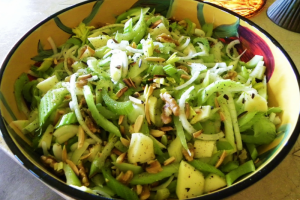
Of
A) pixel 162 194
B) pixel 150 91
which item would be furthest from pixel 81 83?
pixel 162 194

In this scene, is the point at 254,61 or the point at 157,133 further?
the point at 254,61

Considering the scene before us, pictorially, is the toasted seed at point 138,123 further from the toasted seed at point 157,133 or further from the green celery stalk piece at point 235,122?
the green celery stalk piece at point 235,122

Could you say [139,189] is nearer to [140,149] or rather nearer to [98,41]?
[140,149]

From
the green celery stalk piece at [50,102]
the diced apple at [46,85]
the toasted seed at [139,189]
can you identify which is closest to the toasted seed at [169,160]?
the toasted seed at [139,189]

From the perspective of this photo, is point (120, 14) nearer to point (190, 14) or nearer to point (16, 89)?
point (190, 14)

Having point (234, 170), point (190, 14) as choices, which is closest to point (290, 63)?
point (234, 170)

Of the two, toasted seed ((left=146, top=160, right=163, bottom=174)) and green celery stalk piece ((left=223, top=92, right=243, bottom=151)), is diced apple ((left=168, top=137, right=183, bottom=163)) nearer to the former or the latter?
toasted seed ((left=146, top=160, right=163, bottom=174))

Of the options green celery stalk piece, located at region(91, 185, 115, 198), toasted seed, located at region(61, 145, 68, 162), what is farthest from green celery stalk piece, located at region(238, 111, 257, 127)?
toasted seed, located at region(61, 145, 68, 162)
